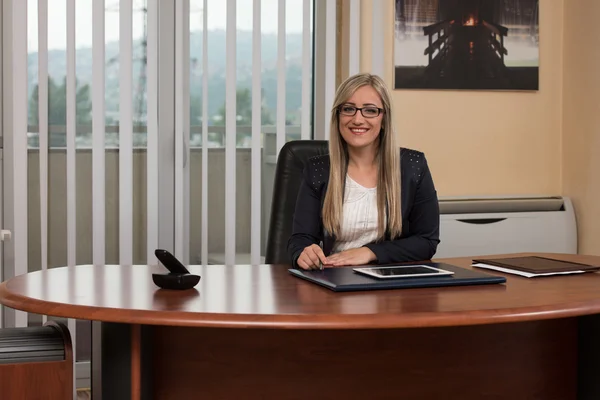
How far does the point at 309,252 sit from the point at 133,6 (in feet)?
6.01

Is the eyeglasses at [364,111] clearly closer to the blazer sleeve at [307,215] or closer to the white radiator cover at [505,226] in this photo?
the blazer sleeve at [307,215]

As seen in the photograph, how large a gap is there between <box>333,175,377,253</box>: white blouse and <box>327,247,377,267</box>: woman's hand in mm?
222

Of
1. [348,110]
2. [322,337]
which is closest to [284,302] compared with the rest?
[322,337]

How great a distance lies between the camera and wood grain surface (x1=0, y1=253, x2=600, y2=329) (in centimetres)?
149

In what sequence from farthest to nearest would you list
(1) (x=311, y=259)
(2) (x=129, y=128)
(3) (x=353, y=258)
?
(2) (x=129, y=128)
(3) (x=353, y=258)
(1) (x=311, y=259)

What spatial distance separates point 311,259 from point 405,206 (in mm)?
548

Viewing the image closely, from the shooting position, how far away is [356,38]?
3.64 m

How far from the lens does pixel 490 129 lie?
390 cm

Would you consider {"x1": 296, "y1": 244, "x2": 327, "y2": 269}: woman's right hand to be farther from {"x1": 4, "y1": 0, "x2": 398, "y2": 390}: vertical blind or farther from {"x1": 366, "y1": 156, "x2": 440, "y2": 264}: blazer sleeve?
{"x1": 4, "y1": 0, "x2": 398, "y2": 390}: vertical blind

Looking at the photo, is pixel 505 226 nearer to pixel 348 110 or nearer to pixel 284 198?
pixel 284 198

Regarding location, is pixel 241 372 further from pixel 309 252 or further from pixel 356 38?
pixel 356 38

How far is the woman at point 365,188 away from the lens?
247 centimetres

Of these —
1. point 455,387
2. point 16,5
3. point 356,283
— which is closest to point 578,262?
point 455,387

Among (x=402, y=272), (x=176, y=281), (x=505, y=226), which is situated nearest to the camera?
(x=176, y=281)
